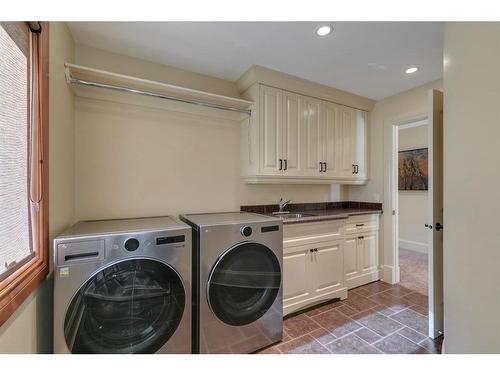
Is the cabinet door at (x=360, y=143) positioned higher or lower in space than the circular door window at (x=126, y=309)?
higher

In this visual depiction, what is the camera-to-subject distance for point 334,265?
2.35 meters

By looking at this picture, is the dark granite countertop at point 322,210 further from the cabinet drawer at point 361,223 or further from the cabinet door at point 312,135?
the cabinet door at point 312,135

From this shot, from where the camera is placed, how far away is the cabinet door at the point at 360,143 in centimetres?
299

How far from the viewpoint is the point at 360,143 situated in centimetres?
303

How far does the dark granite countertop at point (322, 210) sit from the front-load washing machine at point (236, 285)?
47 cm

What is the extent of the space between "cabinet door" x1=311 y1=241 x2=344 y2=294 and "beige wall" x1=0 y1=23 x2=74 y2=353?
2030 mm

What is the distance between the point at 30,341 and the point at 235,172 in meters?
1.90

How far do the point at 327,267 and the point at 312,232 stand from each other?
434 mm

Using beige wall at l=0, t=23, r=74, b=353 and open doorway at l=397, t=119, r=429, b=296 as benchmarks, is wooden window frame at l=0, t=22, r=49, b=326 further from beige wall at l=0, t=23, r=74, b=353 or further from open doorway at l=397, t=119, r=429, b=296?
open doorway at l=397, t=119, r=429, b=296

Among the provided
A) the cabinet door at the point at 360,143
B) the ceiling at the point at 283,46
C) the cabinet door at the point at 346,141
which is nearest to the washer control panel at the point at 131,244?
the ceiling at the point at 283,46

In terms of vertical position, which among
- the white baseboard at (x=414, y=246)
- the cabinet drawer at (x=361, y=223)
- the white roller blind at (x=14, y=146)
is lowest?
the white baseboard at (x=414, y=246)

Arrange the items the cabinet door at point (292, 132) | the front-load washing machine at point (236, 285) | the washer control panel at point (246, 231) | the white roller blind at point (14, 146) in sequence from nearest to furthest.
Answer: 1. the white roller blind at point (14, 146)
2. the front-load washing machine at point (236, 285)
3. the washer control panel at point (246, 231)
4. the cabinet door at point (292, 132)

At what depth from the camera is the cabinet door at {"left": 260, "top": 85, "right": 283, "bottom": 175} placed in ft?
7.44

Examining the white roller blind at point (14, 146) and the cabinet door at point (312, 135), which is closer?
the white roller blind at point (14, 146)
